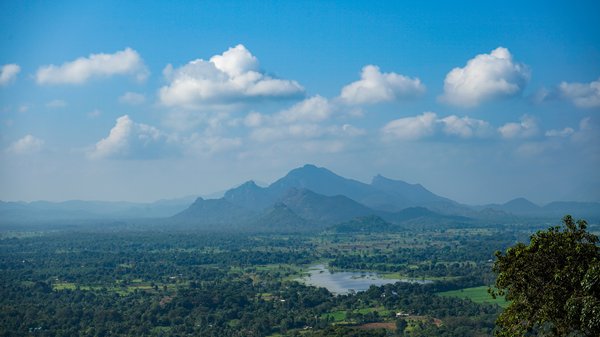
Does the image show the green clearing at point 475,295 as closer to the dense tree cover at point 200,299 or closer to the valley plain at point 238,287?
the valley plain at point 238,287

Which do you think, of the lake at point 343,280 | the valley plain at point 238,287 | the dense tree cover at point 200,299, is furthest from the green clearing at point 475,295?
the lake at point 343,280

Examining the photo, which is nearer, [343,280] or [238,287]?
[238,287]

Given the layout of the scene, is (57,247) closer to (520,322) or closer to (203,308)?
(203,308)

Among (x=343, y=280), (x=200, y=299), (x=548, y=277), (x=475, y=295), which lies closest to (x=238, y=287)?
(x=200, y=299)

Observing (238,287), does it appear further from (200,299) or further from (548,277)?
(548,277)

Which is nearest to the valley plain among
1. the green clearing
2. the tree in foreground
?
the green clearing

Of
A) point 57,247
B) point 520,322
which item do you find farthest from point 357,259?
point 520,322

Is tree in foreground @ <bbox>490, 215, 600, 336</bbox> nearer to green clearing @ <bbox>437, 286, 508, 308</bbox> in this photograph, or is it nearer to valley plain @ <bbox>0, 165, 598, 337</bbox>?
valley plain @ <bbox>0, 165, 598, 337</bbox>
